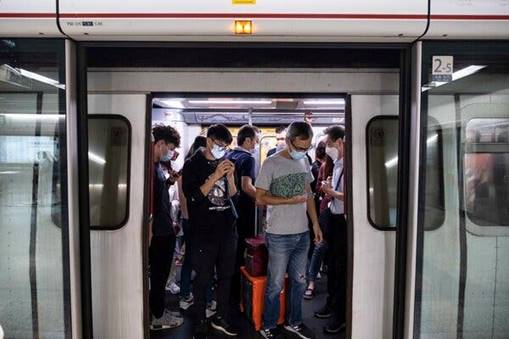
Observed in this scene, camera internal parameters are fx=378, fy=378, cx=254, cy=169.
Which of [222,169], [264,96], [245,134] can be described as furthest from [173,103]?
[264,96]

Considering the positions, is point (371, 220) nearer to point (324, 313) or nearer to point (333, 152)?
point (333, 152)

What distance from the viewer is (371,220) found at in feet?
10.0

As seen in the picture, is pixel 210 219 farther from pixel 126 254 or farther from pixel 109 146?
pixel 109 146

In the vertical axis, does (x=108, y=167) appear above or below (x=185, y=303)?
above

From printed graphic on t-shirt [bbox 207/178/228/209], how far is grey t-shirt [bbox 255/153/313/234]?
33 cm

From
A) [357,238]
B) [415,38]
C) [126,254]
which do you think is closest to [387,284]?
[357,238]

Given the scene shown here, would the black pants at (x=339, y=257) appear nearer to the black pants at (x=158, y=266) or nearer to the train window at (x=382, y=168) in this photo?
the train window at (x=382, y=168)

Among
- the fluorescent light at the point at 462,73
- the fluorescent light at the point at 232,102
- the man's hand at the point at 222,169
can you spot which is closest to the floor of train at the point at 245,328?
the man's hand at the point at 222,169

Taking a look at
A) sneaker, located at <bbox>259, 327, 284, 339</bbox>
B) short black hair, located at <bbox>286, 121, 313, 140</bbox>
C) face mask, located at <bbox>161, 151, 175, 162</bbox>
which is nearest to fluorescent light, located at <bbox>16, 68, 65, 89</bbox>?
face mask, located at <bbox>161, 151, 175, 162</bbox>

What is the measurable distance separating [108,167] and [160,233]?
3.09 ft

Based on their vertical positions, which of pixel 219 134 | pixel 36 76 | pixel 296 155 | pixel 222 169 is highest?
pixel 36 76

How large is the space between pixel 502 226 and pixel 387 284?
3.13ft

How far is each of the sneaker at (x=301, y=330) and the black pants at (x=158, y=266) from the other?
131 centimetres

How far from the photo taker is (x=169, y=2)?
2.12 meters
